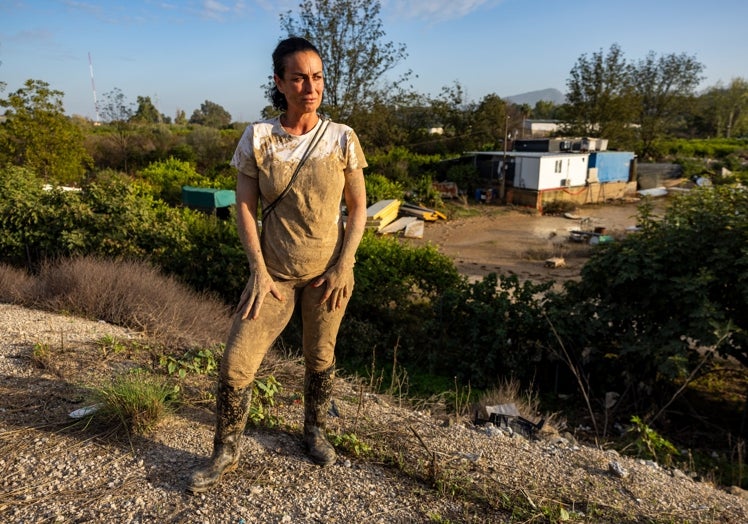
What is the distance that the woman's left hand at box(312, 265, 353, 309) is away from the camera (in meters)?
2.71

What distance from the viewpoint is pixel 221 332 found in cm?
602

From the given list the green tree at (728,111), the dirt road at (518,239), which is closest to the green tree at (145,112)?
the dirt road at (518,239)

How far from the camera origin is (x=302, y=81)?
8.29 ft

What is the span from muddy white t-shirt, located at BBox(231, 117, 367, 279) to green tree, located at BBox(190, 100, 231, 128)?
44231mm

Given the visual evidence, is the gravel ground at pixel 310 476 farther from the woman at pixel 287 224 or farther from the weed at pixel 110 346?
the weed at pixel 110 346

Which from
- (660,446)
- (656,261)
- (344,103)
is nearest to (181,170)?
(344,103)

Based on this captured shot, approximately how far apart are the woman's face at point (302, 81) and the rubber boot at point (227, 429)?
144 cm

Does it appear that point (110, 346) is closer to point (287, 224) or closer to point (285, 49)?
point (287, 224)

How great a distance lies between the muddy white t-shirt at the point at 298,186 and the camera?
2549mm

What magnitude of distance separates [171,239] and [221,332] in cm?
299

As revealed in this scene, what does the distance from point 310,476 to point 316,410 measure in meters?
0.36

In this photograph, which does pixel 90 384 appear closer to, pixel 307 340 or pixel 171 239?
pixel 307 340

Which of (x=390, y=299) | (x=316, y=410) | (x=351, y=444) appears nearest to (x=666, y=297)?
(x=390, y=299)

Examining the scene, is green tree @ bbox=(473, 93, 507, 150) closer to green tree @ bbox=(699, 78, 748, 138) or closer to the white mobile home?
the white mobile home
